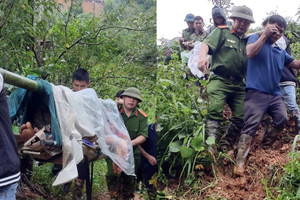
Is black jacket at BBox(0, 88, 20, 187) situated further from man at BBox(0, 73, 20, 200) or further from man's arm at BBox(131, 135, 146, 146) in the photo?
man's arm at BBox(131, 135, 146, 146)

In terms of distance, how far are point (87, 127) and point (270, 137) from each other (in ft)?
3.31

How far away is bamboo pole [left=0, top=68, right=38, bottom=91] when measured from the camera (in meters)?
1.96

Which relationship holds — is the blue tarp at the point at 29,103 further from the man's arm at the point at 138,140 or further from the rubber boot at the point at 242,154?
the rubber boot at the point at 242,154

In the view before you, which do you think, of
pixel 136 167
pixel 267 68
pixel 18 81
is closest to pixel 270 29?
pixel 267 68

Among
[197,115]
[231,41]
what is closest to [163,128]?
[197,115]

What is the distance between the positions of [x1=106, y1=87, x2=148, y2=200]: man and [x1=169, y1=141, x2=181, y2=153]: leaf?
0.33 m

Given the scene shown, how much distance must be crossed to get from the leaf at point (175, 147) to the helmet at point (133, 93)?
483 mm

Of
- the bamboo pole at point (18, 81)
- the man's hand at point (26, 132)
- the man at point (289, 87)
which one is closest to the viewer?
the bamboo pole at point (18, 81)

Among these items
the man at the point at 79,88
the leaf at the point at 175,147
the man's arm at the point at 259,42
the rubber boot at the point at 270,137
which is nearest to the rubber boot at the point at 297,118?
the rubber boot at the point at 270,137

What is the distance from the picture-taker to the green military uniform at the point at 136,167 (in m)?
2.71

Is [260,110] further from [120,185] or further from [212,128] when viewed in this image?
[120,185]

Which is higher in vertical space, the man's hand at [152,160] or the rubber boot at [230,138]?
the rubber boot at [230,138]

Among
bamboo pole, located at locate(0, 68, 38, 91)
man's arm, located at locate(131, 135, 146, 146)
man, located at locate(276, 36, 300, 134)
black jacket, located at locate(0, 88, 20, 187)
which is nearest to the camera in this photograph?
black jacket, located at locate(0, 88, 20, 187)

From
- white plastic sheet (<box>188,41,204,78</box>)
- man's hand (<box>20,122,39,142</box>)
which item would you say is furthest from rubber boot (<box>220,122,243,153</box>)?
man's hand (<box>20,122,39,142</box>)
